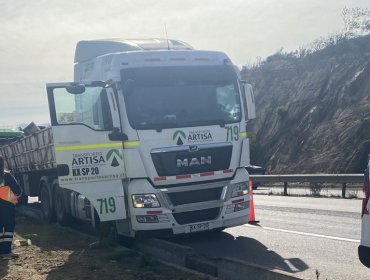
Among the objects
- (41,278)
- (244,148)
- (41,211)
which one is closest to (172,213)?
(244,148)

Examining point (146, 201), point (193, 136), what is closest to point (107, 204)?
point (146, 201)

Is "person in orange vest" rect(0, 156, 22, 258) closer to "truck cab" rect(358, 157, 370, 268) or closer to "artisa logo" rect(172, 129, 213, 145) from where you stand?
"artisa logo" rect(172, 129, 213, 145)

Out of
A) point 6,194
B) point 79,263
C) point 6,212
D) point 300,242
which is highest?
point 6,194

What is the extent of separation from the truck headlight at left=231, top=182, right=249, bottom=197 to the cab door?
185 centimetres

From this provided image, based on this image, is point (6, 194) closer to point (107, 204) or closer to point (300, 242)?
point (107, 204)

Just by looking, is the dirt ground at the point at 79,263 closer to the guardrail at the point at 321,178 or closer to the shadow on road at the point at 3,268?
the shadow on road at the point at 3,268

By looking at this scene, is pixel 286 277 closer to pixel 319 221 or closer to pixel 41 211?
pixel 319 221

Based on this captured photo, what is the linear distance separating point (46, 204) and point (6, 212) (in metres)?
4.32

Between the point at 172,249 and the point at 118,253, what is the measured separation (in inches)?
37.1

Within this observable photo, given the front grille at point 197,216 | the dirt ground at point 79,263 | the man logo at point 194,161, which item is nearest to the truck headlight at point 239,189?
the front grille at point 197,216

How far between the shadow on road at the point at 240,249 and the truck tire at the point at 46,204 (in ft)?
14.4

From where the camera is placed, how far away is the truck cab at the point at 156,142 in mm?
8805

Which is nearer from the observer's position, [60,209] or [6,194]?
[6,194]

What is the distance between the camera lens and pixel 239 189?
942 centimetres
